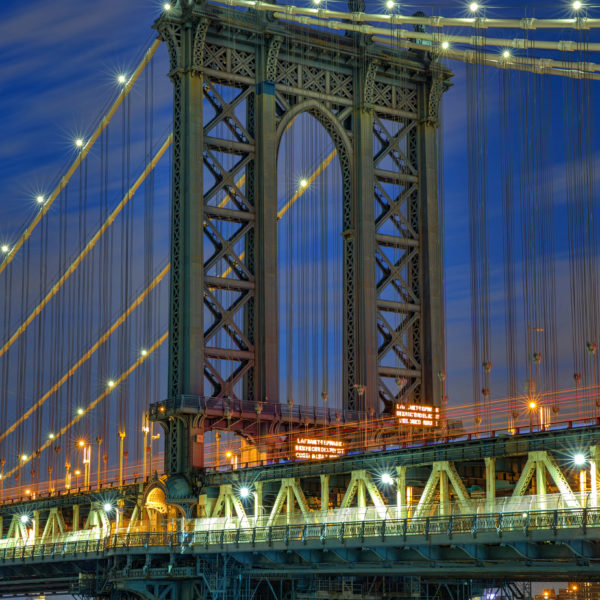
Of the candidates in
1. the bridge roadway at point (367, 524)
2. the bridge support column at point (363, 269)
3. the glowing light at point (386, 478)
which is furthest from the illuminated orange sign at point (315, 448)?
the glowing light at point (386, 478)

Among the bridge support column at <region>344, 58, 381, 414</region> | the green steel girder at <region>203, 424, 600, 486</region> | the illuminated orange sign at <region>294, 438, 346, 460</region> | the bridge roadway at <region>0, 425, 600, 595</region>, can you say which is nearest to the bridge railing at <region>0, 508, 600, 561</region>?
the bridge roadway at <region>0, 425, 600, 595</region>

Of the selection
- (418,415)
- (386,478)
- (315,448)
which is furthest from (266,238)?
(386,478)

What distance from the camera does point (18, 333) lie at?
502ft

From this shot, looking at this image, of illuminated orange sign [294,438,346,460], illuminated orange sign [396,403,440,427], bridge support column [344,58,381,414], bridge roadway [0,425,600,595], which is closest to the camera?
bridge roadway [0,425,600,595]

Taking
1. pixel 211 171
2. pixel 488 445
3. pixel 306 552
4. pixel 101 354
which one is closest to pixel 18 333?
pixel 101 354

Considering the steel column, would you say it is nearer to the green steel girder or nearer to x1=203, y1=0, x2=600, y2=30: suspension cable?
x1=203, y1=0, x2=600, y2=30: suspension cable

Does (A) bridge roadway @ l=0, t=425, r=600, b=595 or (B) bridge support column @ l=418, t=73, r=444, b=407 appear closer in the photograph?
(A) bridge roadway @ l=0, t=425, r=600, b=595

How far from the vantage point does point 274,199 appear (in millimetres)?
105312

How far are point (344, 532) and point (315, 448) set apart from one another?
2811cm

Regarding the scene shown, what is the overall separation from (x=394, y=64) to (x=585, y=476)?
55602mm

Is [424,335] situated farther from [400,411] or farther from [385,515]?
[385,515]

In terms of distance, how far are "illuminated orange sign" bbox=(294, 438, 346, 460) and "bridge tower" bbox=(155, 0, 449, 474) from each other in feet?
18.7

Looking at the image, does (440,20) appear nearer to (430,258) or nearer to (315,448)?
(430,258)

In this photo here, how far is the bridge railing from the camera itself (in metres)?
58.6
